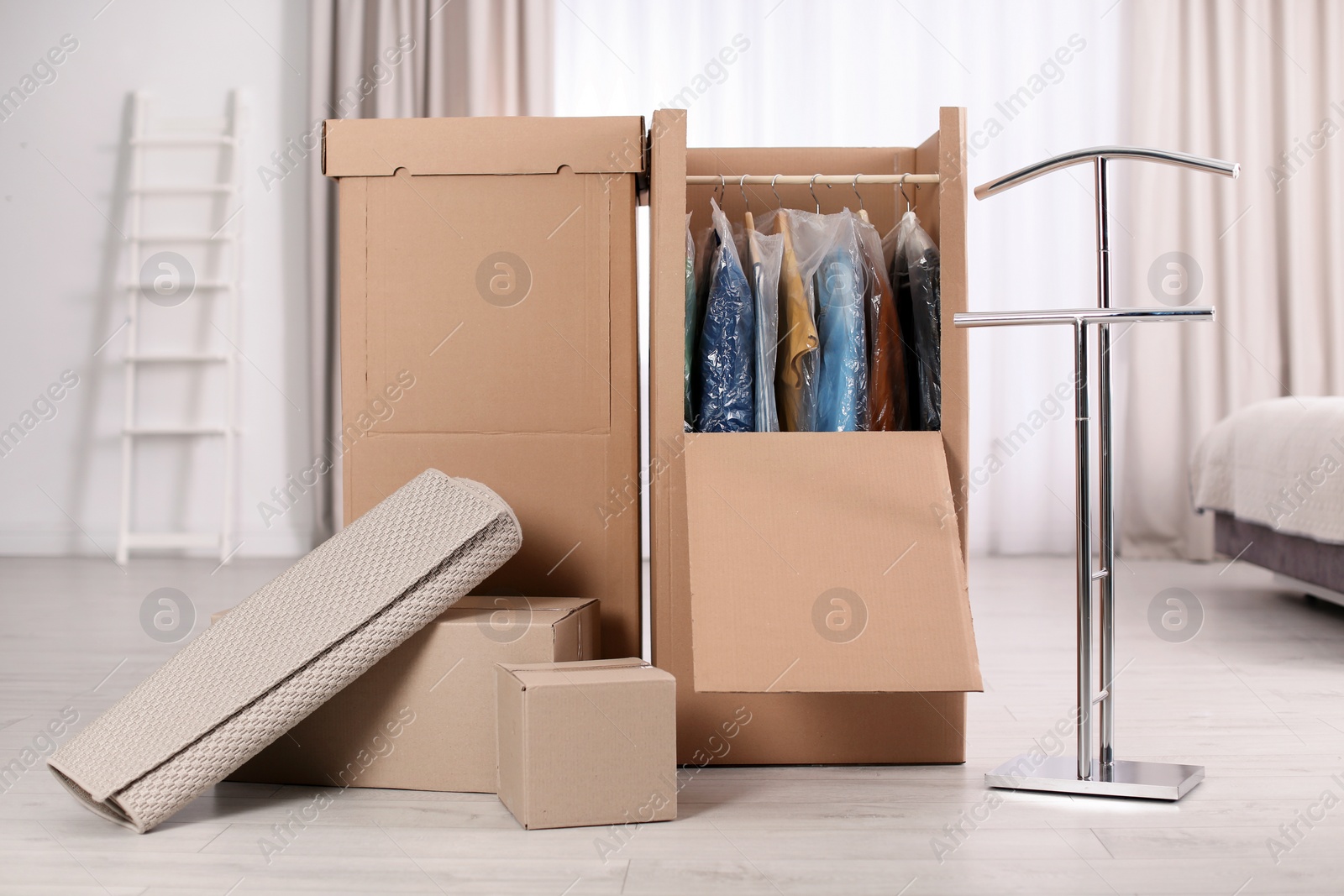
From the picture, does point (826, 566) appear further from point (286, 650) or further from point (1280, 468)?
point (1280, 468)

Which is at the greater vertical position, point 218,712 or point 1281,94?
point 1281,94

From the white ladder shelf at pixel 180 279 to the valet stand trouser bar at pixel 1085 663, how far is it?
10.8 ft

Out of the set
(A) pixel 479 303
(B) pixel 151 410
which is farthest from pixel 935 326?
(B) pixel 151 410

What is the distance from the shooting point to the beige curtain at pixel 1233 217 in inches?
149

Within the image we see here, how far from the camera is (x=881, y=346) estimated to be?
1684mm

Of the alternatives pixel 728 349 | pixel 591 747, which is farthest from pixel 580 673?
pixel 728 349

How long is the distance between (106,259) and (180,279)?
30cm

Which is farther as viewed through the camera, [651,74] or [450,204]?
[651,74]

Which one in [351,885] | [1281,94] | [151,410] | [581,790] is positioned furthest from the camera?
[151,410]

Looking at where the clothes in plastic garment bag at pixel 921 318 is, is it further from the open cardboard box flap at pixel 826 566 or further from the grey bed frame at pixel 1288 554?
the grey bed frame at pixel 1288 554

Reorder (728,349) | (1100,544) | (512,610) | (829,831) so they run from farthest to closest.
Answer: (728,349), (512,610), (1100,544), (829,831)

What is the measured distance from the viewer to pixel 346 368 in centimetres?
171

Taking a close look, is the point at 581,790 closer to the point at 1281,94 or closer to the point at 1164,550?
the point at 1164,550

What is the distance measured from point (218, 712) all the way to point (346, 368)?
58cm
